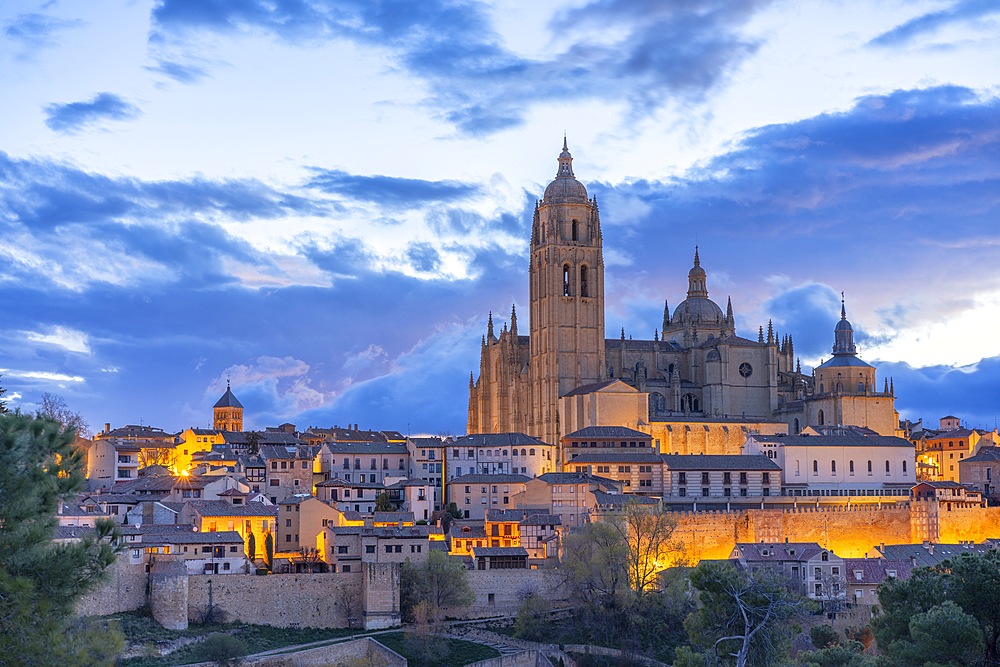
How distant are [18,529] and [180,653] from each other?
1056 inches

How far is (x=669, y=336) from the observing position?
97312 millimetres

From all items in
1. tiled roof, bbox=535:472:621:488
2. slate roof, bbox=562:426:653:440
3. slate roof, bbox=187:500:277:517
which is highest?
slate roof, bbox=562:426:653:440

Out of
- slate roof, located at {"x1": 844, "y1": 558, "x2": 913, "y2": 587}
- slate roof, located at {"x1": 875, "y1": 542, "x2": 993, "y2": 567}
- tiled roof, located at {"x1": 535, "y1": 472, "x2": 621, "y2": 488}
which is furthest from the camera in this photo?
tiled roof, located at {"x1": 535, "y1": 472, "x2": 621, "y2": 488}

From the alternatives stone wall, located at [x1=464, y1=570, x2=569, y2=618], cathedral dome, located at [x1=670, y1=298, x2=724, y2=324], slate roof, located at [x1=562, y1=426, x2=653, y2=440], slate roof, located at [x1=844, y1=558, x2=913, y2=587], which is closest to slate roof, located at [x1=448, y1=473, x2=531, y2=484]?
slate roof, located at [x1=562, y1=426, x2=653, y2=440]

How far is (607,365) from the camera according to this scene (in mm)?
86938

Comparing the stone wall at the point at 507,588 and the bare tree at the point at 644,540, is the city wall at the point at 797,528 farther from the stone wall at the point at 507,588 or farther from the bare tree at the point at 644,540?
the stone wall at the point at 507,588

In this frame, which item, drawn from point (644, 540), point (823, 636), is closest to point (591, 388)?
point (644, 540)

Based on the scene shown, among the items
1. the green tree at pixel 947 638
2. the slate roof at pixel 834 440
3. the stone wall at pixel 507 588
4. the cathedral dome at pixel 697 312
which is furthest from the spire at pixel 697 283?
the green tree at pixel 947 638

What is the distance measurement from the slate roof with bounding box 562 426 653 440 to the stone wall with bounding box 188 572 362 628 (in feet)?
81.5

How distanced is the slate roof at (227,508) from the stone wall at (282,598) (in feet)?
19.3

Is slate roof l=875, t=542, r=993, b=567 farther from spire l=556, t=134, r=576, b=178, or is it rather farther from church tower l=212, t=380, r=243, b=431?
church tower l=212, t=380, r=243, b=431

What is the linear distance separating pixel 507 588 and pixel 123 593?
1544 centimetres

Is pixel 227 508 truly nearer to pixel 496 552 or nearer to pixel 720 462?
pixel 496 552

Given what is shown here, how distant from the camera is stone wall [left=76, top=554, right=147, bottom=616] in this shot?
46.2 meters
